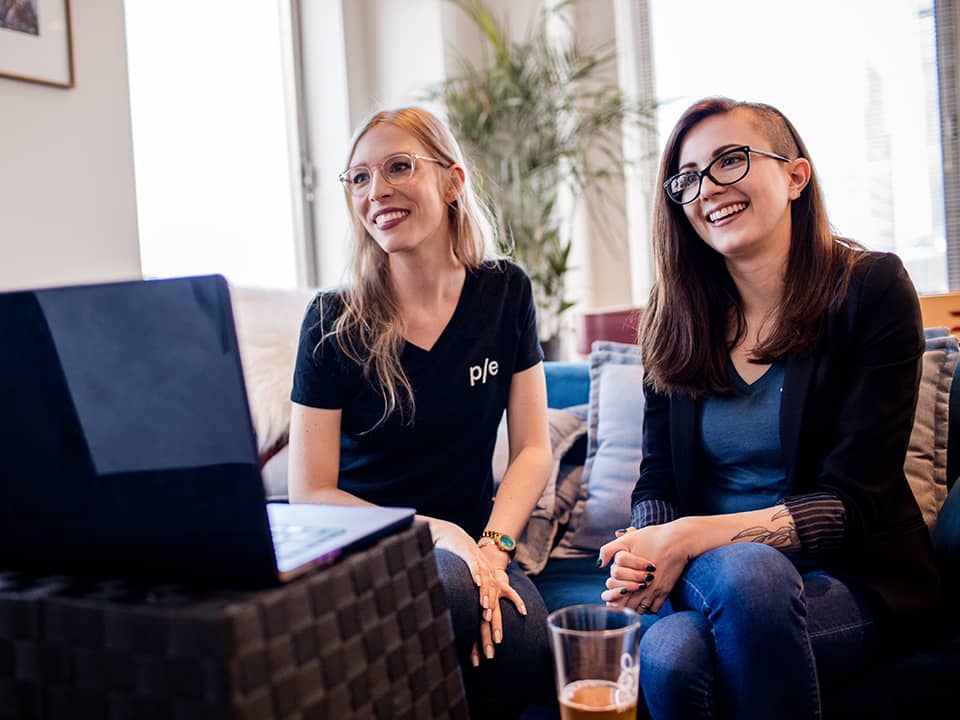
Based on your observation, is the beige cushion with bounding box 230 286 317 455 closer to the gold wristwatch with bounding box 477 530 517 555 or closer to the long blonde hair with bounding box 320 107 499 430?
the long blonde hair with bounding box 320 107 499 430

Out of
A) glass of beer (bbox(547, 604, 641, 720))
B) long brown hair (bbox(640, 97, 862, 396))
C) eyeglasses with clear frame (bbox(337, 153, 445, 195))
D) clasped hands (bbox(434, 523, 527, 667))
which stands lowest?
clasped hands (bbox(434, 523, 527, 667))

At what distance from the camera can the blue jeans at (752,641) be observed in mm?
1068

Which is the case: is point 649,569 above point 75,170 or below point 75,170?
below

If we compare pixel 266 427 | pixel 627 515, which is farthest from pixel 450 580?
pixel 266 427

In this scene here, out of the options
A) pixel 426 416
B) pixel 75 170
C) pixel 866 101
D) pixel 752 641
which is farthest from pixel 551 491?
pixel 866 101

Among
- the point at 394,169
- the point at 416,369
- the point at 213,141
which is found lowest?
the point at 416,369

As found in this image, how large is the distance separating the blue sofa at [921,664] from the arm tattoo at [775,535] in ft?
0.66

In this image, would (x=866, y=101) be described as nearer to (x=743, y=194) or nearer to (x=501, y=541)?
(x=743, y=194)

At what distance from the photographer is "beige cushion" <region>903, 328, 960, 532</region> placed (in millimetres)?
1560

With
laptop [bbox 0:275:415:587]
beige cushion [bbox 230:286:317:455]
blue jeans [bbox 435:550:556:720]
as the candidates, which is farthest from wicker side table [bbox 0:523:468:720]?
beige cushion [bbox 230:286:317:455]

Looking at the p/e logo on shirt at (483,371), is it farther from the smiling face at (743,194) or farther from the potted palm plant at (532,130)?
the potted palm plant at (532,130)

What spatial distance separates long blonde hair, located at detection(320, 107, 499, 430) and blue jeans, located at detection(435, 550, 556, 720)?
339 mm

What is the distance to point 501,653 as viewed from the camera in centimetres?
128

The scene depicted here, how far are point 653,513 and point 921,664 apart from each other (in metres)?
0.44
